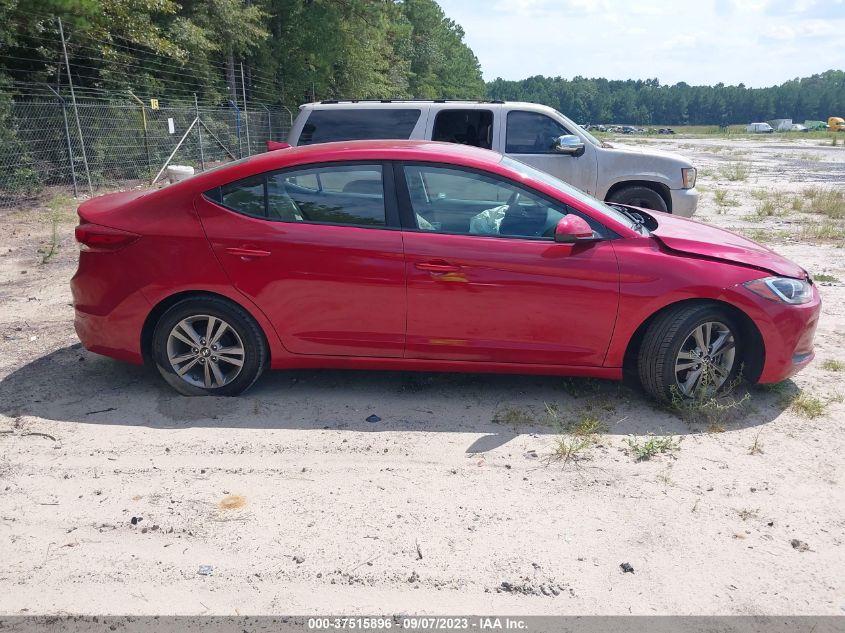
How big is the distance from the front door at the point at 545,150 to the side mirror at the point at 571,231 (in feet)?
17.0

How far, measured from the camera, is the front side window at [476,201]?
4.32 metres

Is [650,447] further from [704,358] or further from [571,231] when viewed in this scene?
[571,231]

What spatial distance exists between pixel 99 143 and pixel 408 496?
50.3 feet

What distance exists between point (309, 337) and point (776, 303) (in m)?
2.92

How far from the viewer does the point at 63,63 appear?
682 inches

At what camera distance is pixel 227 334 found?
441 centimetres

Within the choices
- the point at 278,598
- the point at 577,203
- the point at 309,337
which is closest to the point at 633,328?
the point at 577,203

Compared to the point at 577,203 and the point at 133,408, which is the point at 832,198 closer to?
the point at 577,203

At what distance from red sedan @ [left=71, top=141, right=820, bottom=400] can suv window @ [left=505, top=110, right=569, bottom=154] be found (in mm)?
5037

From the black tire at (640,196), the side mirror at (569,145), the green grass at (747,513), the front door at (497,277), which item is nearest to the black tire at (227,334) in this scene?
→ the front door at (497,277)

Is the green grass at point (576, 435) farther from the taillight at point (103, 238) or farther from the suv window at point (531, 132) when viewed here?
the suv window at point (531, 132)

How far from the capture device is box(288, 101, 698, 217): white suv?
884 centimetres

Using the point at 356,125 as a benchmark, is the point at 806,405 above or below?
below

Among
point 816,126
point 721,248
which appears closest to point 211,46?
point 721,248
